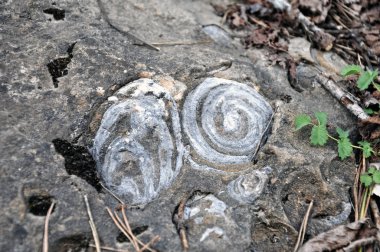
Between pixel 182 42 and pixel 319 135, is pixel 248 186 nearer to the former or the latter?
pixel 319 135

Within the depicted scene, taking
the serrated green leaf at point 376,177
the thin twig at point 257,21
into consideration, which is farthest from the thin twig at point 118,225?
the thin twig at point 257,21

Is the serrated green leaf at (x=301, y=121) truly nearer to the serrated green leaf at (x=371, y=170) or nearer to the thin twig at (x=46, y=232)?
the serrated green leaf at (x=371, y=170)

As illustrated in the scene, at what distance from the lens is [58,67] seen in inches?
129

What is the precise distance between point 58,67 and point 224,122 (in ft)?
4.61

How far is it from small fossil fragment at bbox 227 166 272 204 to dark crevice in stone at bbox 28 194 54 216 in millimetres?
1228

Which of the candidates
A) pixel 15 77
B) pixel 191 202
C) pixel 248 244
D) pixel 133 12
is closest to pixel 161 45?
pixel 133 12

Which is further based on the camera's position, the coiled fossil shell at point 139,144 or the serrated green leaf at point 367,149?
the serrated green leaf at point 367,149

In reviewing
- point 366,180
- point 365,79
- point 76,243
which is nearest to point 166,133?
point 76,243

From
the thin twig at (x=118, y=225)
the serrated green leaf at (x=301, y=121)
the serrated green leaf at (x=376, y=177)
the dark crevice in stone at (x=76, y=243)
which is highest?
the serrated green leaf at (x=301, y=121)

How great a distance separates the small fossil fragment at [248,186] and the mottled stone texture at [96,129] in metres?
0.03

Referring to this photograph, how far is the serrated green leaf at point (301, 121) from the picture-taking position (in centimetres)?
312

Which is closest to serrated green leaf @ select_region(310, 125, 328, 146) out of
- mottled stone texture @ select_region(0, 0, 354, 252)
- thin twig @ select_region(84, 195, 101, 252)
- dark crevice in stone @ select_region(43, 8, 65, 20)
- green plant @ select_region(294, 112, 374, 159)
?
green plant @ select_region(294, 112, 374, 159)

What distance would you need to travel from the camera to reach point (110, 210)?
2701 millimetres

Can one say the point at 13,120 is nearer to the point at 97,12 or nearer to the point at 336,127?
the point at 97,12
